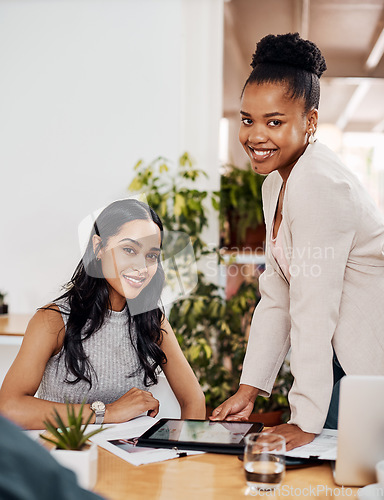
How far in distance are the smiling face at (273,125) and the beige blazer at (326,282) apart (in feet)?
0.16

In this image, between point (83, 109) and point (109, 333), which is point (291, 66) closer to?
point (109, 333)

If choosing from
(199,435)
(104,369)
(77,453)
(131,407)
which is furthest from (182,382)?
(77,453)

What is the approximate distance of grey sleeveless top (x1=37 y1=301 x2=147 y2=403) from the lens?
1682mm

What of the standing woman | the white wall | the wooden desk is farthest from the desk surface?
the wooden desk

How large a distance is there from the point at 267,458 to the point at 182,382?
831mm

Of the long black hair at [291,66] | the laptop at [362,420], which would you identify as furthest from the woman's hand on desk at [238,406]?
the long black hair at [291,66]

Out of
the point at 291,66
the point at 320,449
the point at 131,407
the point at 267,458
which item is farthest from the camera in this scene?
the point at 131,407

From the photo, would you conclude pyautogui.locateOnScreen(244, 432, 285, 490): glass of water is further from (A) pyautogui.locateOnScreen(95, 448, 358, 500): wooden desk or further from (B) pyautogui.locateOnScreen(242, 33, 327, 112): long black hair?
(B) pyautogui.locateOnScreen(242, 33, 327, 112): long black hair

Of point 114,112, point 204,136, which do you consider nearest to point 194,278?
point 204,136

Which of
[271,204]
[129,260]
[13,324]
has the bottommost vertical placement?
[13,324]

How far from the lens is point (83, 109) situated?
Result: 11.0 feet

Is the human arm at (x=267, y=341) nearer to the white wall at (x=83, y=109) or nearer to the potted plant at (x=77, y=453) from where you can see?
the potted plant at (x=77, y=453)

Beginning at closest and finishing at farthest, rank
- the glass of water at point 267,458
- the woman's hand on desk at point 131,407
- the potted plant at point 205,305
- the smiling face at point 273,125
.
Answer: the glass of water at point 267,458
the smiling face at point 273,125
the woman's hand on desk at point 131,407
the potted plant at point 205,305

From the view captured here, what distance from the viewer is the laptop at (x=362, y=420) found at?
0.99 metres
